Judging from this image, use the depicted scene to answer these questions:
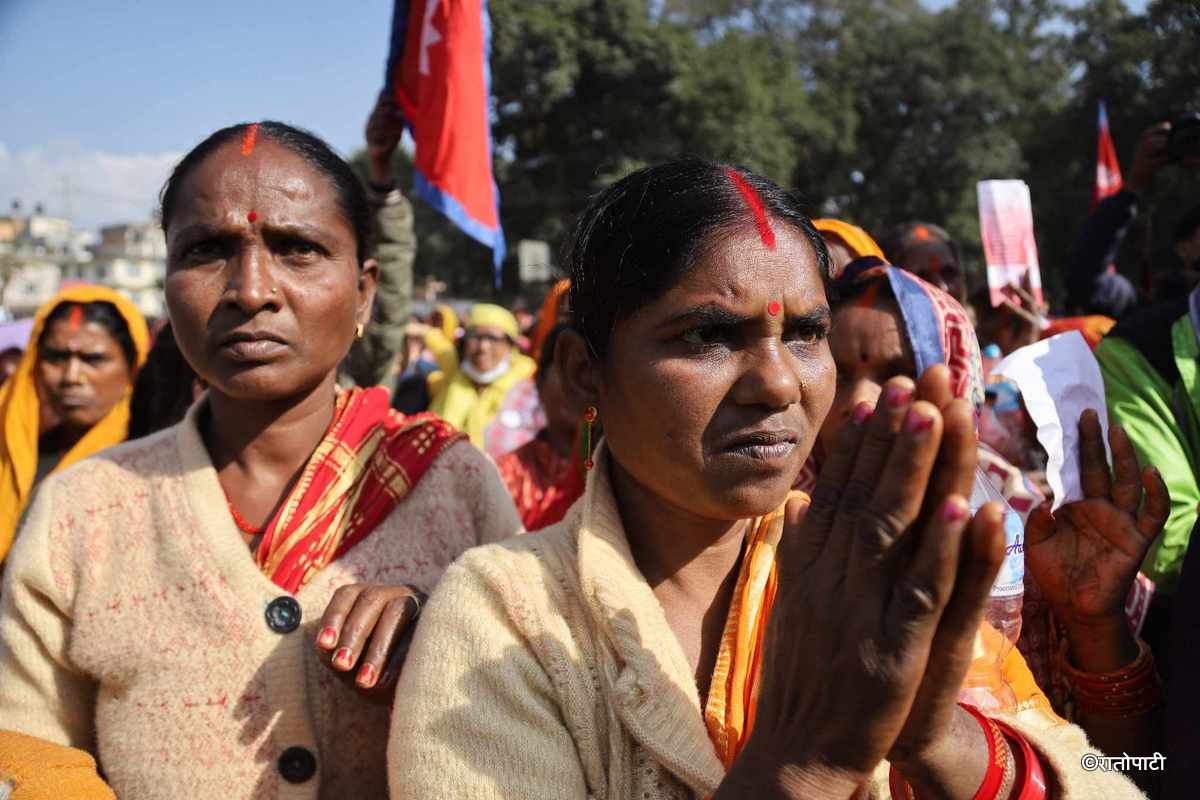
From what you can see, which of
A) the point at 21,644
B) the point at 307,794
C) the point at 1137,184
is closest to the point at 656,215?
the point at 307,794

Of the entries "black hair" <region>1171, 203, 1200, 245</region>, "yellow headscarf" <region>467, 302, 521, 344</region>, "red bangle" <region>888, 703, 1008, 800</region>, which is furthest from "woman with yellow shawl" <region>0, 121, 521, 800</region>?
"yellow headscarf" <region>467, 302, 521, 344</region>

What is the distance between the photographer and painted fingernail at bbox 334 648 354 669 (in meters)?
1.52

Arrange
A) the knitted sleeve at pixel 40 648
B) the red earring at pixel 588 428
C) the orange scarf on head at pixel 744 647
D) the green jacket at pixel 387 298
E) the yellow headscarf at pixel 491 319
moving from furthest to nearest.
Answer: the yellow headscarf at pixel 491 319 < the green jacket at pixel 387 298 < the knitted sleeve at pixel 40 648 < the red earring at pixel 588 428 < the orange scarf on head at pixel 744 647

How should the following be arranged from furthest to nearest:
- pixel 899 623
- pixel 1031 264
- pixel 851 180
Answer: pixel 851 180
pixel 1031 264
pixel 899 623

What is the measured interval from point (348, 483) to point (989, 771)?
1.29 meters

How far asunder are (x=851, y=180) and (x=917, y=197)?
2.91 m

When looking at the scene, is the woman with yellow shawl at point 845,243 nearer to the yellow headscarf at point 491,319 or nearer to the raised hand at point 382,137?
the raised hand at point 382,137

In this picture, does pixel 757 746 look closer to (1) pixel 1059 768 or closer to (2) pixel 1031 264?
(1) pixel 1059 768

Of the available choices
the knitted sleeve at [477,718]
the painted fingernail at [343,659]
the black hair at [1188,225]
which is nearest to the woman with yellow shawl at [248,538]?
the painted fingernail at [343,659]

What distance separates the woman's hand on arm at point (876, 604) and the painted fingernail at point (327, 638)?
680 millimetres

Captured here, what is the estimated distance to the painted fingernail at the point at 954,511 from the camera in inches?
38.9

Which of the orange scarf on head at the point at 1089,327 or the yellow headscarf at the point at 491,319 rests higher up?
the orange scarf on head at the point at 1089,327

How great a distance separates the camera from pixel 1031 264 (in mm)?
4441

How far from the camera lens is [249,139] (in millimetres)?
1958
